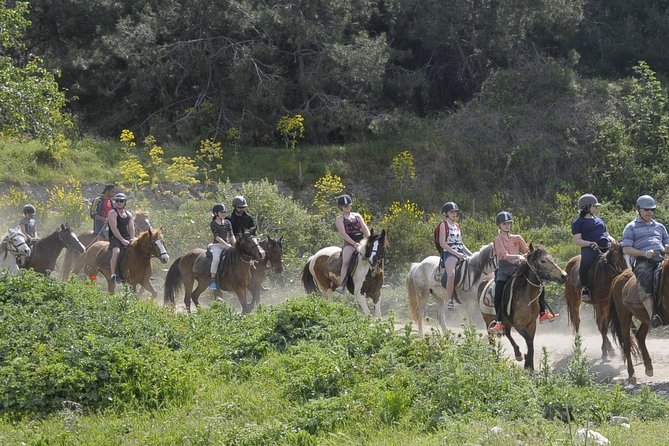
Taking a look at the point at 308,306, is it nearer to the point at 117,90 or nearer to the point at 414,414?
the point at 414,414

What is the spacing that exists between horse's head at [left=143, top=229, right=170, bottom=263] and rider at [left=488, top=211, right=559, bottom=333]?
25.9 feet

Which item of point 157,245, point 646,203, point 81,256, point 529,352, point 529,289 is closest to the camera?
point 646,203

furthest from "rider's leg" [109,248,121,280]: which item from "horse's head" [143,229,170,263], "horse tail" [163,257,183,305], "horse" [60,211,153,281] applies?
"horse" [60,211,153,281]

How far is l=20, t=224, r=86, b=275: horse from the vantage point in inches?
901

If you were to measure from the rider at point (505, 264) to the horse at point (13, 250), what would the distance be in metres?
11.4

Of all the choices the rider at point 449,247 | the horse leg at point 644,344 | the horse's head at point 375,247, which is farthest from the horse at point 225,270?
the horse leg at point 644,344

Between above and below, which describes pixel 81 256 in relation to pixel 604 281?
below

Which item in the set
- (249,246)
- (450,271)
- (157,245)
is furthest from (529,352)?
(157,245)

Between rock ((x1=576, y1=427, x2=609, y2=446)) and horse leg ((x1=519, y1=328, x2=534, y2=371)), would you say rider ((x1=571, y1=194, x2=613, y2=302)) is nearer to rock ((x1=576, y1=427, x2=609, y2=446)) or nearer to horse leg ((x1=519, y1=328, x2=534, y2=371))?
horse leg ((x1=519, y1=328, x2=534, y2=371))

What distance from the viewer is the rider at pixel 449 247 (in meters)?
17.6

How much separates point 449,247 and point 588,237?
2.37 metres

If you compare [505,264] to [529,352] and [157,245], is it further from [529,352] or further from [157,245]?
[157,245]

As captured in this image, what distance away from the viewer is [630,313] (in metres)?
14.6

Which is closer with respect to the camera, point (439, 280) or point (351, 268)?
point (439, 280)
